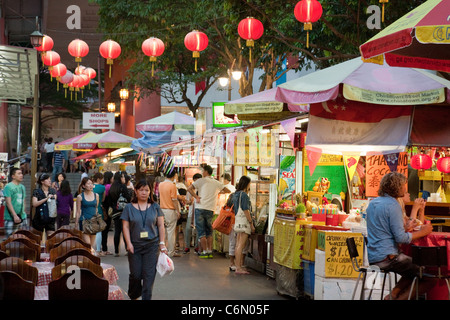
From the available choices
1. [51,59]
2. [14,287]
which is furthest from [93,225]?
[14,287]

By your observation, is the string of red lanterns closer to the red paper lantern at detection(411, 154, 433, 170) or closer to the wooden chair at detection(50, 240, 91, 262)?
the red paper lantern at detection(411, 154, 433, 170)

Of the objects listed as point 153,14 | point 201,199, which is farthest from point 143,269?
point 153,14

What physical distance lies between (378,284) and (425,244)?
1.51m

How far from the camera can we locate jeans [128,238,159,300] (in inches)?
336

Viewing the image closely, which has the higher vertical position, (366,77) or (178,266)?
(366,77)

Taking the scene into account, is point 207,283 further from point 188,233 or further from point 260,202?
point 188,233

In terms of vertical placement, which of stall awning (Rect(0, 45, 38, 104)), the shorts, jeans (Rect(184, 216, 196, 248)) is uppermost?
stall awning (Rect(0, 45, 38, 104))

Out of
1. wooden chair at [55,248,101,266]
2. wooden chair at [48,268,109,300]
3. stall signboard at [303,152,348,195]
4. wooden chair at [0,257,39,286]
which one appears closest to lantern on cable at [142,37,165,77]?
stall signboard at [303,152,348,195]

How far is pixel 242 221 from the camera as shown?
13234 mm

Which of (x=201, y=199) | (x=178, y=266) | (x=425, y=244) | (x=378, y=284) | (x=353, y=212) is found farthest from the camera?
(x=201, y=199)

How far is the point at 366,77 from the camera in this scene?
8.85 meters

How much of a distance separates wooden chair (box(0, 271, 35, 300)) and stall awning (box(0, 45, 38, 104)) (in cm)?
648

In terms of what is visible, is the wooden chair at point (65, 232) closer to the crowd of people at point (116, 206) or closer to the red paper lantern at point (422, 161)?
the crowd of people at point (116, 206)
